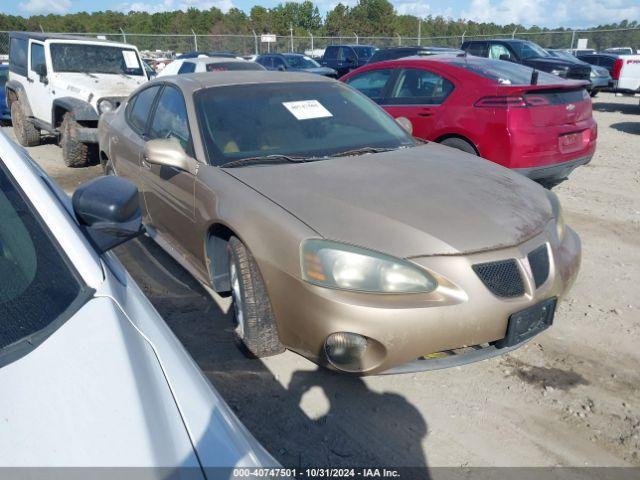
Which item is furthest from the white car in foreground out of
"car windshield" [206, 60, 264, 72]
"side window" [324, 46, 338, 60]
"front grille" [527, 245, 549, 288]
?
"side window" [324, 46, 338, 60]

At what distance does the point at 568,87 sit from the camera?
17.9ft

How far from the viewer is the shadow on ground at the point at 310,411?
2410 mm

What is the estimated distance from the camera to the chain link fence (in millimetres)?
25312

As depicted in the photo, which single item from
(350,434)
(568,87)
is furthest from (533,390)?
(568,87)

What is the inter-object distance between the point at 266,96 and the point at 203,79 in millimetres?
535

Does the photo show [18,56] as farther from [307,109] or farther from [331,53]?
[331,53]

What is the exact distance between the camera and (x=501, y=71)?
18.7 feet

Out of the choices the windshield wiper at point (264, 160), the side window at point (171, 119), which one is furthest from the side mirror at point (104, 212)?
the side window at point (171, 119)

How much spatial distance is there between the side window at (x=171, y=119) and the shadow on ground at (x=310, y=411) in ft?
4.05

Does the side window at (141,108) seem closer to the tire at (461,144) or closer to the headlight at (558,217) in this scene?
the tire at (461,144)

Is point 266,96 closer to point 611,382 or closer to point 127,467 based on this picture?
point 611,382

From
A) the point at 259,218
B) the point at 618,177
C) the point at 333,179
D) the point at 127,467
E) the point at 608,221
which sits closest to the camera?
the point at 127,467

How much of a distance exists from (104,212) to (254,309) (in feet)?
3.86

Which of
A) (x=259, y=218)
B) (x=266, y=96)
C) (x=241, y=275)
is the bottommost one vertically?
(x=241, y=275)
